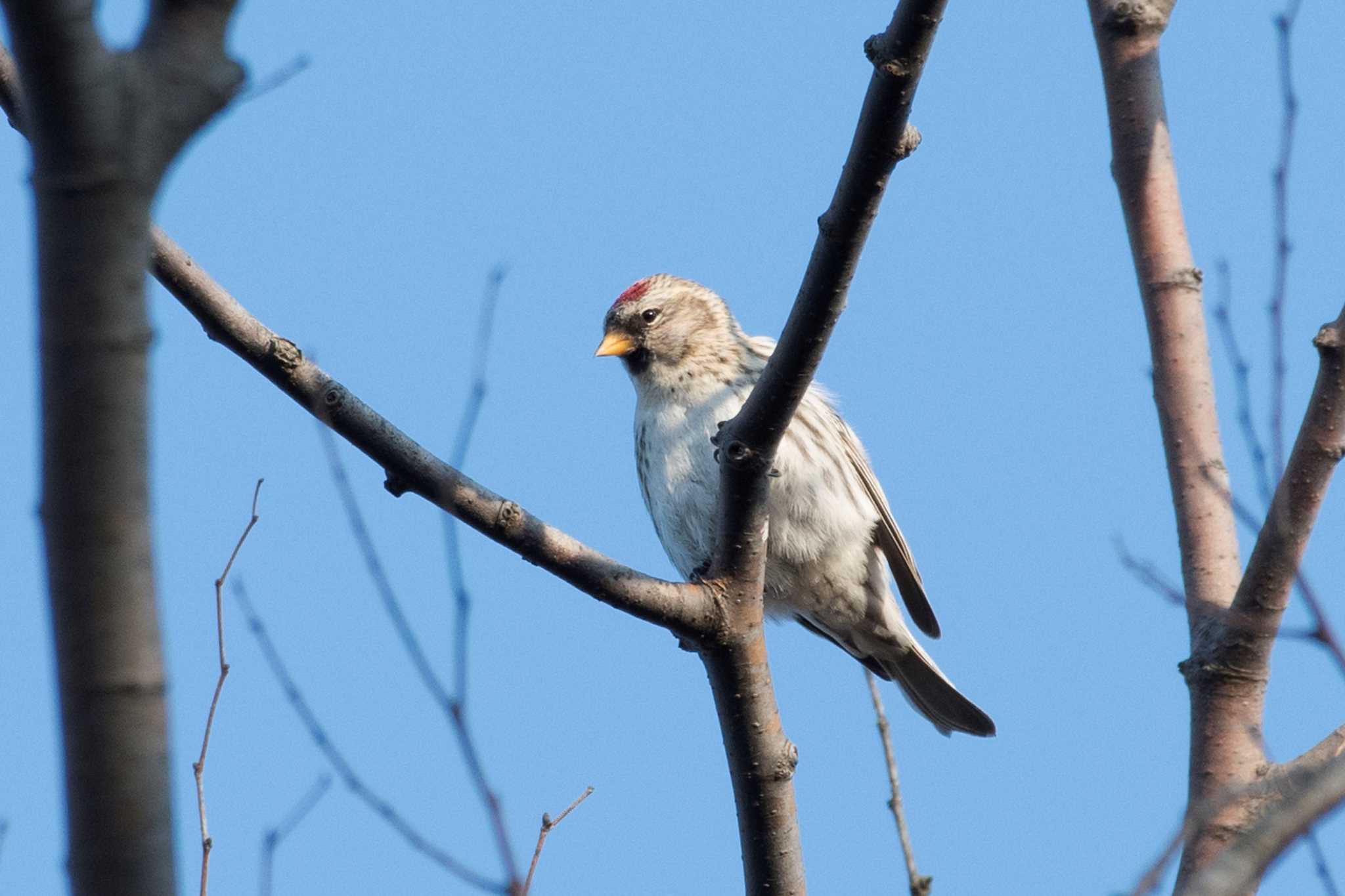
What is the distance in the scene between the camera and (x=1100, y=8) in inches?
147

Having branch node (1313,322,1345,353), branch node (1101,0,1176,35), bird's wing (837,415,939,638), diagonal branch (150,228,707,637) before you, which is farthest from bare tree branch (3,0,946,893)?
bird's wing (837,415,939,638)

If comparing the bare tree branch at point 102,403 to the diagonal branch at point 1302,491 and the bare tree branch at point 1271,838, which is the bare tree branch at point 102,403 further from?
the diagonal branch at point 1302,491

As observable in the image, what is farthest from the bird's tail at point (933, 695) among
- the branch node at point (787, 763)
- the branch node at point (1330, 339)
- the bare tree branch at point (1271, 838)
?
the bare tree branch at point (1271, 838)

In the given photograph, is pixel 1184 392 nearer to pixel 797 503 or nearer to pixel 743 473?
pixel 743 473

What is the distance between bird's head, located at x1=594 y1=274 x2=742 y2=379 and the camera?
18.9ft

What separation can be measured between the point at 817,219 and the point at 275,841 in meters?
1.68

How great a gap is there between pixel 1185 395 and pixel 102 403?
2732 mm

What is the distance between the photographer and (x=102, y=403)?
1.31 m

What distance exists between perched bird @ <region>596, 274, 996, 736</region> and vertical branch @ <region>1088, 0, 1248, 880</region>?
6.11 ft

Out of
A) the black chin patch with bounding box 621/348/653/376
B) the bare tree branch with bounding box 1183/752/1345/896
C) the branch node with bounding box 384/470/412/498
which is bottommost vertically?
the bare tree branch with bounding box 1183/752/1345/896

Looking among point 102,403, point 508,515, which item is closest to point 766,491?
point 508,515

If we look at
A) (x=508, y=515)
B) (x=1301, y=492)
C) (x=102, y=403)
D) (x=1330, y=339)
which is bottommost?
(x=102, y=403)

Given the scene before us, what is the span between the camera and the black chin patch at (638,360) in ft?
19.3

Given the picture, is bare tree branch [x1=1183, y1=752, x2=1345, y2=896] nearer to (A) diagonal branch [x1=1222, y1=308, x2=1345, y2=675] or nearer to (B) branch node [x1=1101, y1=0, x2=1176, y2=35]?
(A) diagonal branch [x1=1222, y1=308, x2=1345, y2=675]
